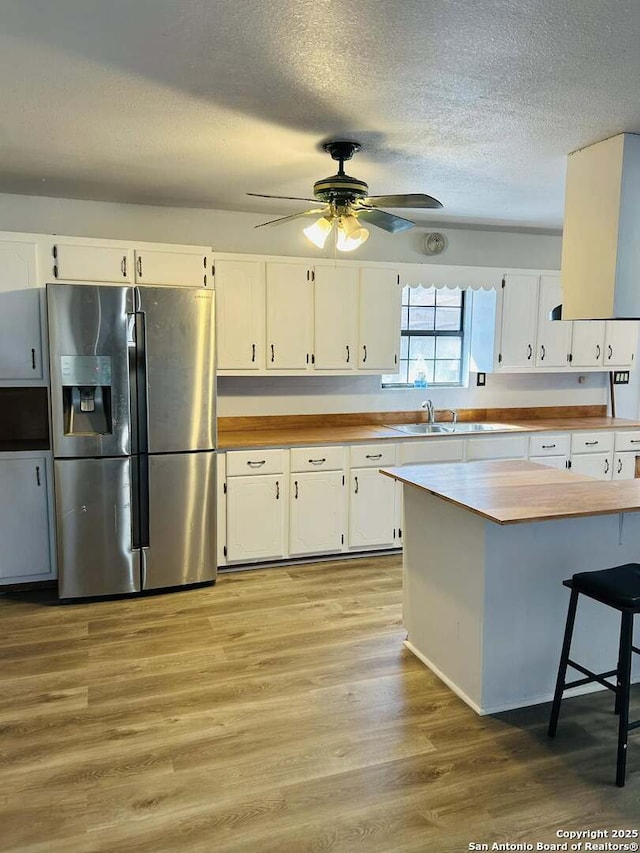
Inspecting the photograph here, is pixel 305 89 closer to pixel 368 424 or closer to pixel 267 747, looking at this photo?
pixel 267 747

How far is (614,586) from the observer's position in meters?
2.21

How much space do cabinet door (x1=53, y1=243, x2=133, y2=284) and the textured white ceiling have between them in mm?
401

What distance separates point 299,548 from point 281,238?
2.28m

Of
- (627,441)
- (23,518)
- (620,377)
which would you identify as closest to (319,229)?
(23,518)

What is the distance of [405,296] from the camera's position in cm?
510

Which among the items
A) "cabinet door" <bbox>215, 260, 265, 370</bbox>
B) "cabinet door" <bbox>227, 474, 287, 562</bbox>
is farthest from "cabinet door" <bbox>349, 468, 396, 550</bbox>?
"cabinet door" <bbox>215, 260, 265, 370</bbox>

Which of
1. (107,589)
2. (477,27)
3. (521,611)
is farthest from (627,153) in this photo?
(107,589)

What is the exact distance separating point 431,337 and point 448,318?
0.23 meters

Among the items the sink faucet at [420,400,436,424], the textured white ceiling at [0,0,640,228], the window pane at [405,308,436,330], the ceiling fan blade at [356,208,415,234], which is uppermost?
the textured white ceiling at [0,0,640,228]

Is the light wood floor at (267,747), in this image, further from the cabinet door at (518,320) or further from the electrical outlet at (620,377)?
the electrical outlet at (620,377)

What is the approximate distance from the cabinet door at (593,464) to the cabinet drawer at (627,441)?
0.38 feet

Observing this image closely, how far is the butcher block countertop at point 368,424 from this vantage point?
4215 millimetres

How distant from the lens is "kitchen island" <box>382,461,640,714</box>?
2.49 meters

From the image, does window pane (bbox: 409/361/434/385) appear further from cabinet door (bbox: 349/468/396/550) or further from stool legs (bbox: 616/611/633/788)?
stool legs (bbox: 616/611/633/788)
